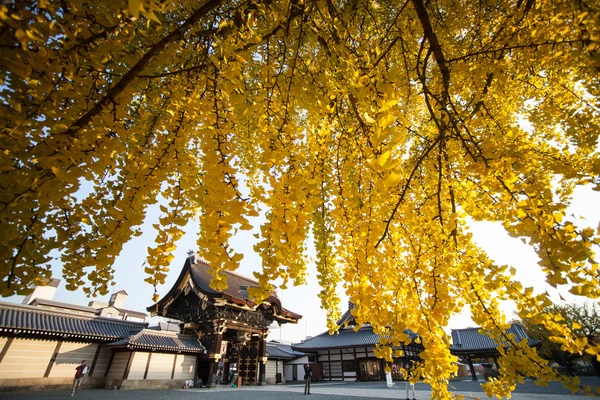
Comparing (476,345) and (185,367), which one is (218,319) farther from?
(476,345)

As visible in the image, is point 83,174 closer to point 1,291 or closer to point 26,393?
point 1,291

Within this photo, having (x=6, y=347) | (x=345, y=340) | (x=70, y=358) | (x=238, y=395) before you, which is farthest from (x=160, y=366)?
(x=345, y=340)

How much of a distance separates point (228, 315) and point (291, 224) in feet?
46.1

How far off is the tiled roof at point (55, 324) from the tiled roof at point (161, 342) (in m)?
0.90

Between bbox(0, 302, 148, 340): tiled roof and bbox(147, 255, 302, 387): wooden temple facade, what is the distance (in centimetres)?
201

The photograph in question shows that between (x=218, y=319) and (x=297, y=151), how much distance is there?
13.5m

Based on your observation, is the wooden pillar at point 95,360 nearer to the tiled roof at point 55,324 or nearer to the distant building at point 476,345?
the tiled roof at point 55,324

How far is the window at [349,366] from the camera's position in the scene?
2035 centimetres

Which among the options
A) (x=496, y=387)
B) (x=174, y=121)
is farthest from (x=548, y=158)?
(x=174, y=121)

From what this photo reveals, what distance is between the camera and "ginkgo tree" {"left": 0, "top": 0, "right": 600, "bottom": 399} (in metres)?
1.40

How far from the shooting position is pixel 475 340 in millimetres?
20359

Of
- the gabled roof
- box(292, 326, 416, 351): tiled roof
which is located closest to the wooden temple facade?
the gabled roof

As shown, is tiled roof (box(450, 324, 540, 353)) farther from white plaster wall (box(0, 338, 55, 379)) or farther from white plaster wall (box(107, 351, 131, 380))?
white plaster wall (box(0, 338, 55, 379))

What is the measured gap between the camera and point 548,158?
3266mm
